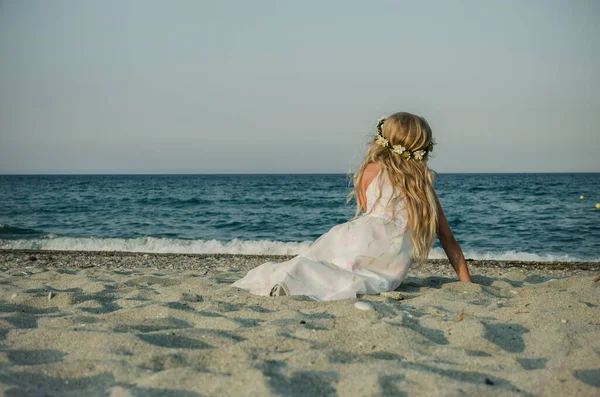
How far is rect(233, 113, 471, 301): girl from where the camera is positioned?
15.4 feet

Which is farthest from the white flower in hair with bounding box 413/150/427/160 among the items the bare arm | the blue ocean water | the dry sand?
the blue ocean water

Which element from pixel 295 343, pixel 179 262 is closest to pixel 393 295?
pixel 295 343

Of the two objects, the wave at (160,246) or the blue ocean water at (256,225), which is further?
the blue ocean water at (256,225)

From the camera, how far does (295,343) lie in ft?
9.71

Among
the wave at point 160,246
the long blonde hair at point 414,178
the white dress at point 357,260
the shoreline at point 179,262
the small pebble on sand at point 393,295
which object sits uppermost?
the long blonde hair at point 414,178

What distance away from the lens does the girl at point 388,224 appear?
4688mm

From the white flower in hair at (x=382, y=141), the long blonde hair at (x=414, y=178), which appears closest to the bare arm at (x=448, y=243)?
the long blonde hair at (x=414, y=178)

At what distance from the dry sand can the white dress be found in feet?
0.66

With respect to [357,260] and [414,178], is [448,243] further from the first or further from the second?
[357,260]

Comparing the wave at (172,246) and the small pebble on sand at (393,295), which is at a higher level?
the small pebble on sand at (393,295)

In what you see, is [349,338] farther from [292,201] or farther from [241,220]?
[292,201]

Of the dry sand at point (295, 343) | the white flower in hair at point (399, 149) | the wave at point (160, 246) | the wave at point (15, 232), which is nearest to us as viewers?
the dry sand at point (295, 343)

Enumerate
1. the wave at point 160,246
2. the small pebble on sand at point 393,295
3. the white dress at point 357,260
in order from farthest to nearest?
the wave at point 160,246 → the white dress at point 357,260 → the small pebble on sand at point 393,295

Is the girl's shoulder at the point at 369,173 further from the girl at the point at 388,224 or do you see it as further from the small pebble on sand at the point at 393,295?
the small pebble on sand at the point at 393,295
